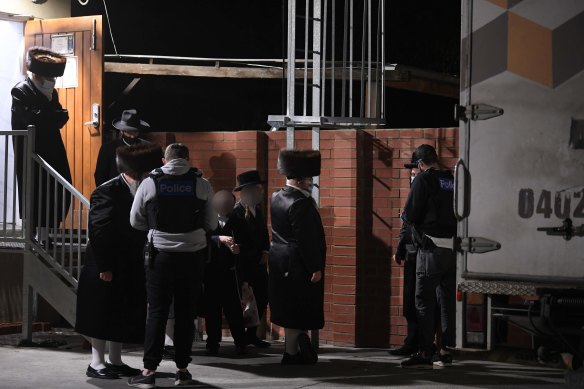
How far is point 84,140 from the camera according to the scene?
12.3 m

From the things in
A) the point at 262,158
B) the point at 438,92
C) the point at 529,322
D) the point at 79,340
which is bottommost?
the point at 79,340

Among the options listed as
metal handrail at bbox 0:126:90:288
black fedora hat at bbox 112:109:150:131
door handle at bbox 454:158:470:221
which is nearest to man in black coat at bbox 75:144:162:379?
metal handrail at bbox 0:126:90:288

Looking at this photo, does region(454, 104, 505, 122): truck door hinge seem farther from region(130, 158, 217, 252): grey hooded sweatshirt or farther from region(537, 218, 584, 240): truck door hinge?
region(130, 158, 217, 252): grey hooded sweatshirt

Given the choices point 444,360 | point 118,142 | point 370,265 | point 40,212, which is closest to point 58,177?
point 40,212

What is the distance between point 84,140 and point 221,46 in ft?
14.6

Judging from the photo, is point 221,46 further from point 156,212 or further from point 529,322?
point 529,322

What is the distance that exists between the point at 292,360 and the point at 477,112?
15.1 ft

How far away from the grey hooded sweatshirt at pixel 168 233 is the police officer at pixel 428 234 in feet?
6.54

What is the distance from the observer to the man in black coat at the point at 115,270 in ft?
29.1

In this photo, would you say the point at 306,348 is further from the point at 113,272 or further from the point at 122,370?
the point at 113,272

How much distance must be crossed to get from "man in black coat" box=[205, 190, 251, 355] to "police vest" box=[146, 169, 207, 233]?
74.1 inches

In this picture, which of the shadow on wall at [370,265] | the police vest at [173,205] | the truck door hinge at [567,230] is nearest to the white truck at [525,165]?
the truck door hinge at [567,230]

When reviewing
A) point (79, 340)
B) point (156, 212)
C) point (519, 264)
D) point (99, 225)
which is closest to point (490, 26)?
point (519, 264)

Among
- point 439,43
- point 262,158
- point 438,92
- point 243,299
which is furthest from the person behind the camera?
point 439,43
